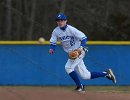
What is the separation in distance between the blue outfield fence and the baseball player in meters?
1.05

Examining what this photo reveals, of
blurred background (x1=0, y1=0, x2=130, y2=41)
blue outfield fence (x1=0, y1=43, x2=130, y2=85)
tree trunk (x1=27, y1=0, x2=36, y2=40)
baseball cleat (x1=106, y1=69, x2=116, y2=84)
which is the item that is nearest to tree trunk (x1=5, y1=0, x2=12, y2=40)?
blurred background (x1=0, y1=0, x2=130, y2=41)

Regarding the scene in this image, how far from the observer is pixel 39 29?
89.1ft

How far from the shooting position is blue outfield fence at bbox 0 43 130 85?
41.7ft

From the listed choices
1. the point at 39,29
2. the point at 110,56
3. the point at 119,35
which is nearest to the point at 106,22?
the point at 119,35

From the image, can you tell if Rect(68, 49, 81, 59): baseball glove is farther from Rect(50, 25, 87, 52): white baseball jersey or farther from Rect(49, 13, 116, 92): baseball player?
Rect(50, 25, 87, 52): white baseball jersey

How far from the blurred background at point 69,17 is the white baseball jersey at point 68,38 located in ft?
48.1

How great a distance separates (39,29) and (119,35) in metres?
4.03

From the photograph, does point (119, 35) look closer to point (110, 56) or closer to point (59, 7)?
point (59, 7)

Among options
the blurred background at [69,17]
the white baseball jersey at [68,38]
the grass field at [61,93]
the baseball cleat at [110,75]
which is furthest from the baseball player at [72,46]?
the blurred background at [69,17]

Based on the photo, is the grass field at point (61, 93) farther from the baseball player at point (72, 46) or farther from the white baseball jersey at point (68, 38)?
the white baseball jersey at point (68, 38)

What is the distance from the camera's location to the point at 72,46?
11602mm

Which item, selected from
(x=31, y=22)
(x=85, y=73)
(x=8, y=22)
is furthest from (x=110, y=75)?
(x=8, y=22)

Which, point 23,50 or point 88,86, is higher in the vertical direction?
point 23,50

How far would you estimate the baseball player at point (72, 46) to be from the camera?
11.4m
